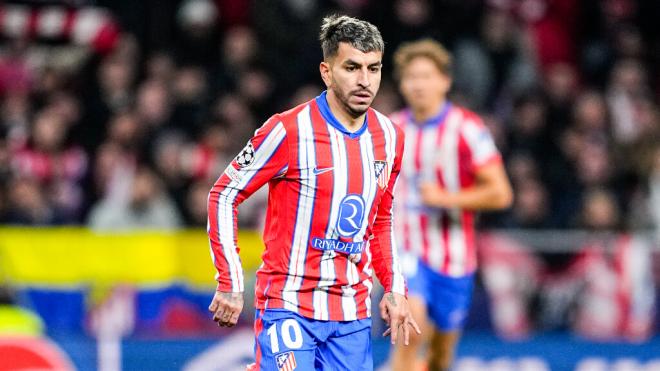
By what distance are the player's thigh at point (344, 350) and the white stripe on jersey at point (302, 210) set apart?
8.7 inches

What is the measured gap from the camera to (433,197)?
7020 millimetres

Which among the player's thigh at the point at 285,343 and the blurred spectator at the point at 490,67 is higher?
the blurred spectator at the point at 490,67

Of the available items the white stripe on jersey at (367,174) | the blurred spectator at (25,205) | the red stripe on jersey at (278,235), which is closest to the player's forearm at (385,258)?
the white stripe on jersey at (367,174)

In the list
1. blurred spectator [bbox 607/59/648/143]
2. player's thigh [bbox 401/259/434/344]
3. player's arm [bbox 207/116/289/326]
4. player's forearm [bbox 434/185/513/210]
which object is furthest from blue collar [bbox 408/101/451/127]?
blurred spectator [bbox 607/59/648/143]

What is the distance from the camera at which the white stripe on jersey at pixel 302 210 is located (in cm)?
496

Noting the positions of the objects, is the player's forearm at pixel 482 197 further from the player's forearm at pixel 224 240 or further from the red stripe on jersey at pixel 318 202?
the player's forearm at pixel 224 240

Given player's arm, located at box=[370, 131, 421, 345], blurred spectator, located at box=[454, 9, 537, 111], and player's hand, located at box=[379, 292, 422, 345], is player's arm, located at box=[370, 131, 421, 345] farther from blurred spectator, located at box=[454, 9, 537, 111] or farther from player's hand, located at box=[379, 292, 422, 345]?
blurred spectator, located at box=[454, 9, 537, 111]

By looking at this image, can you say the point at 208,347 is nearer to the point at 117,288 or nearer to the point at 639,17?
the point at 117,288

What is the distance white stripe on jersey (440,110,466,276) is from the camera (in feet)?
24.4

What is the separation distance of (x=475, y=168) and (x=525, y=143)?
4.36m

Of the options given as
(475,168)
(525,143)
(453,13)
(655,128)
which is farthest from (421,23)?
(475,168)

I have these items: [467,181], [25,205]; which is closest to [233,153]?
[25,205]

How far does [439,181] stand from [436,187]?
0.19m

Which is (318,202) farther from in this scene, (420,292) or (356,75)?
(420,292)
